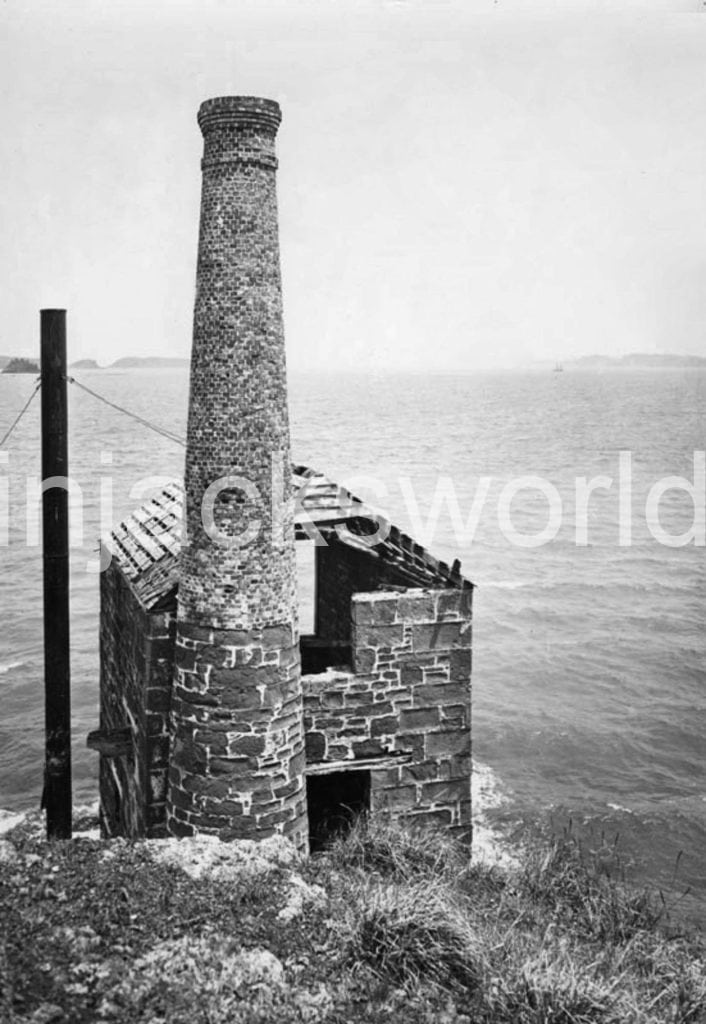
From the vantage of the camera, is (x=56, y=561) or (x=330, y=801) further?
(x=330, y=801)

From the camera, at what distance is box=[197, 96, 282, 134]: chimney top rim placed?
11.5m

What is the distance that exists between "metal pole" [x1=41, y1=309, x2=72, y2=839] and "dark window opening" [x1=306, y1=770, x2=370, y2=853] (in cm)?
402

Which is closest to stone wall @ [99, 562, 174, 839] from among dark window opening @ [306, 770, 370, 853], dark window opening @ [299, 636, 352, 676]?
dark window opening @ [306, 770, 370, 853]

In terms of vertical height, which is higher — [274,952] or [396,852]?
[274,952]

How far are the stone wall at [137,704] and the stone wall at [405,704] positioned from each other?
2030mm

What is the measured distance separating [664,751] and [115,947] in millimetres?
22206

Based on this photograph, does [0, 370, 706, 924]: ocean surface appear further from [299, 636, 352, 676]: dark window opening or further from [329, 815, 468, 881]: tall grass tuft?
[329, 815, 468, 881]: tall grass tuft

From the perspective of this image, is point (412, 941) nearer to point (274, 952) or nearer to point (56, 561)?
point (274, 952)

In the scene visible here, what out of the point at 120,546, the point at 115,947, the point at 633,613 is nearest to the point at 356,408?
the point at 633,613

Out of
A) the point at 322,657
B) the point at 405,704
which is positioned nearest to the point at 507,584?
the point at 322,657

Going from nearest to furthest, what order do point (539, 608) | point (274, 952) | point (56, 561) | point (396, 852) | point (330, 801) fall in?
point (274, 952) < point (396, 852) < point (56, 561) < point (330, 801) < point (539, 608)

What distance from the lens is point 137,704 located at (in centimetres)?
1362

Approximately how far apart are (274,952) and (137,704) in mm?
5548

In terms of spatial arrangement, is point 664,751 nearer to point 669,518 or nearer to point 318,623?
point 318,623
